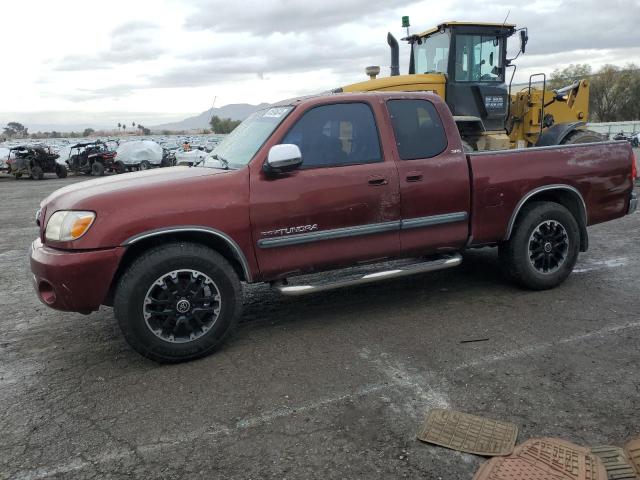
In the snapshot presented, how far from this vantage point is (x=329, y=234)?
4453mm

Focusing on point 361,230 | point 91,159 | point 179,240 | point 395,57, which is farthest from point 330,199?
point 91,159

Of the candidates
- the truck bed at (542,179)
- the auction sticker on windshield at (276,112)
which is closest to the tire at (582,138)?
the truck bed at (542,179)

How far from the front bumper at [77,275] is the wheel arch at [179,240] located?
0.38 feet

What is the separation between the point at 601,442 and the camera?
2.93 meters

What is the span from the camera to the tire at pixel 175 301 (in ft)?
12.8

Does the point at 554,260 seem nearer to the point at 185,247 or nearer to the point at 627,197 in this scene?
the point at 627,197

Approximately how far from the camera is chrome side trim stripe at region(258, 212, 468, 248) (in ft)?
14.1

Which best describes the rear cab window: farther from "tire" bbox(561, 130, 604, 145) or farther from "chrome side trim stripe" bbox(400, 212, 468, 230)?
"tire" bbox(561, 130, 604, 145)

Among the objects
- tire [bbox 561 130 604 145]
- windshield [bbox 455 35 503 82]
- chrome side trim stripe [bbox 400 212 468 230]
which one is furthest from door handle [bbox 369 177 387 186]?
windshield [bbox 455 35 503 82]

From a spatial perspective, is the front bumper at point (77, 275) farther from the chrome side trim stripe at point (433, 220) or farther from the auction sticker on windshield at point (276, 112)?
the chrome side trim stripe at point (433, 220)

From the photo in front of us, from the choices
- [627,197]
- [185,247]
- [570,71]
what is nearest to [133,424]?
[185,247]

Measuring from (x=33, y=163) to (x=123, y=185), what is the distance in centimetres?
2521

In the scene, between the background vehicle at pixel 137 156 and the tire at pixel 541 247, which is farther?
the background vehicle at pixel 137 156

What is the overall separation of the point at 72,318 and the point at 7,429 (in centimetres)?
205
